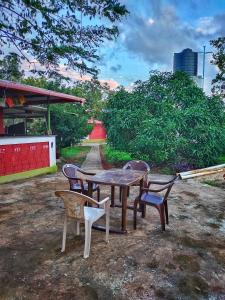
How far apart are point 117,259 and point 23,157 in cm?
647

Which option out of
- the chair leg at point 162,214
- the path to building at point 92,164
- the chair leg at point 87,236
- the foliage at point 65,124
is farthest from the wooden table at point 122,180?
the foliage at point 65,124

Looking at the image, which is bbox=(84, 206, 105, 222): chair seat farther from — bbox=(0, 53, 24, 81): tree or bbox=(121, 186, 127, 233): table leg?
bbox=(0, 53, 24, 81): tree

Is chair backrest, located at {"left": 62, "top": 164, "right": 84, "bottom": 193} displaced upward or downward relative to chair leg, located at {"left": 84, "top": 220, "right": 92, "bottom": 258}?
upward

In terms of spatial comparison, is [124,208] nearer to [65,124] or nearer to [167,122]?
[167,122]

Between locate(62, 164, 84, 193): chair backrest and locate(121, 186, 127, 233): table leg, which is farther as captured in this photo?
locate(62, 164, 84, 193): chair backrest

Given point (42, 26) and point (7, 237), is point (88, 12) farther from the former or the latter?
point (7, 237)

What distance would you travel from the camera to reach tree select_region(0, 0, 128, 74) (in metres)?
6.78

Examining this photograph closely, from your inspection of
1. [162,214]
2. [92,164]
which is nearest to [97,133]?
[92,164]

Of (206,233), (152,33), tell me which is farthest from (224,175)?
(152,33)

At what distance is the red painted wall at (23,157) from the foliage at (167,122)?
3398mm

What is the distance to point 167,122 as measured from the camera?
34.4ft

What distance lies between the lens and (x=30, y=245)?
3906 millimetres

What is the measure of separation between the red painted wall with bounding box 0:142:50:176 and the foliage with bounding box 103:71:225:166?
134 inches

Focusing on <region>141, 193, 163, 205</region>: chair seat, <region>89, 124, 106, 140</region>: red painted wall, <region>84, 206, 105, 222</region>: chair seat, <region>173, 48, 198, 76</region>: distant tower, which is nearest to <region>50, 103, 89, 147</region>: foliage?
<region>141, 193, 163, 205</region>: chair seat
